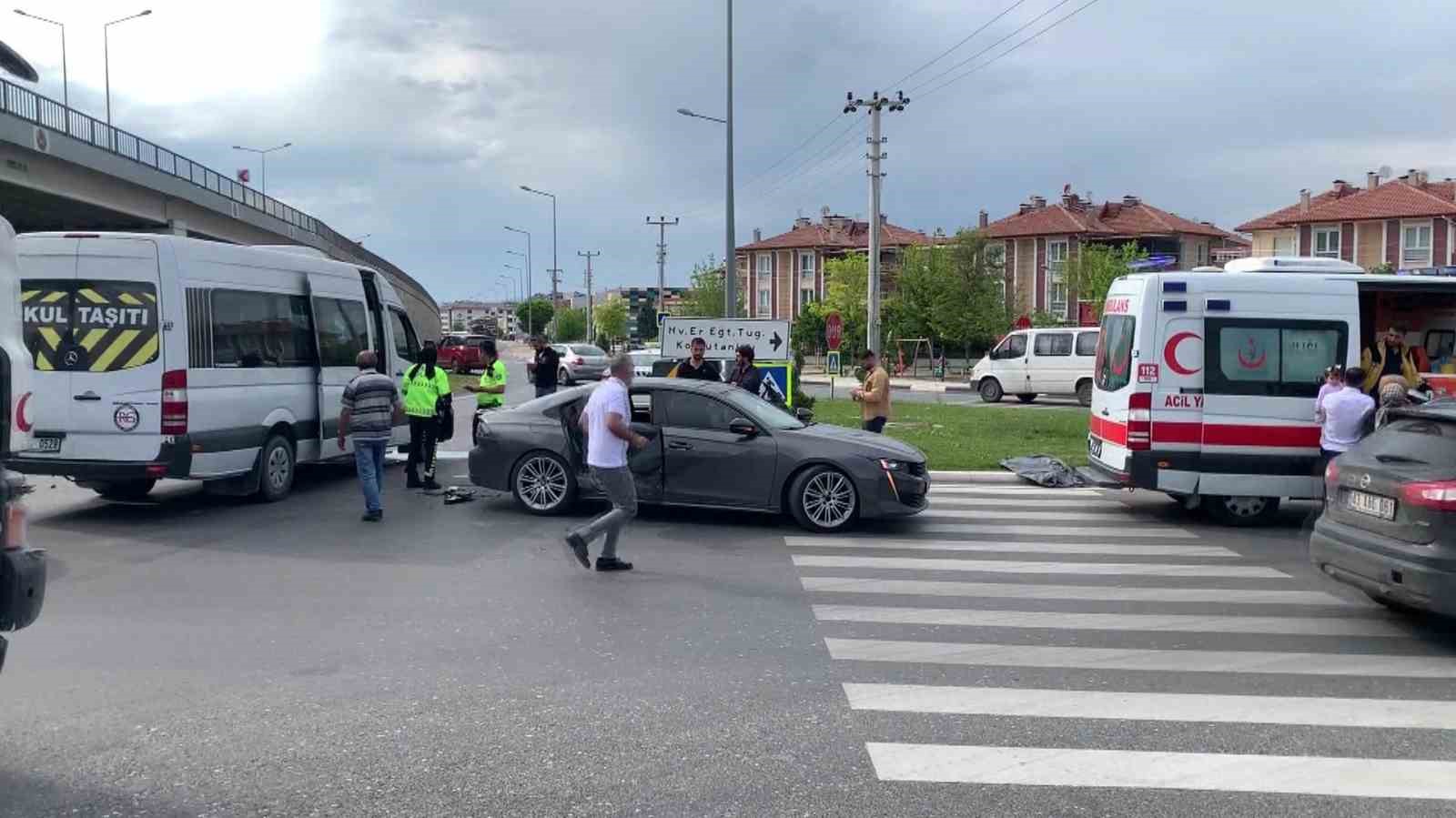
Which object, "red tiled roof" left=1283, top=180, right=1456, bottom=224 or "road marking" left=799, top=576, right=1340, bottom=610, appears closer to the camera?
"road marking" left=799, top=576, right=1340, bottom=610

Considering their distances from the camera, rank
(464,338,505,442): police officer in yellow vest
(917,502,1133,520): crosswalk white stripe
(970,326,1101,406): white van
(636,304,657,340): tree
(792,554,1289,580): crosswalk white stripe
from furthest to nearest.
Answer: (636,304,657,340): tree
(970,326,1101,406): white van
(464,338,505,442): police officer in yellow vest
(917,502,1133,520): crosswalk white stripe
(792,554,1289,580): crosswalk white stripe

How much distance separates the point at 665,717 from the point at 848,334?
64385 mm

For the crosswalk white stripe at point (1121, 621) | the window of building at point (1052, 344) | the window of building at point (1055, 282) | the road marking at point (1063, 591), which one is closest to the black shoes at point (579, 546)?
the road marking at point (1063, 591)

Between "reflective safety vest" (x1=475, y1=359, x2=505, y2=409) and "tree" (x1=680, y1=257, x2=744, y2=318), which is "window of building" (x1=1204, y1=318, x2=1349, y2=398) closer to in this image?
"reflective safety vest" (x1=475, y1=359, x2=505, y2=409)

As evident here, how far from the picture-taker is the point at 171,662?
21.0 feet

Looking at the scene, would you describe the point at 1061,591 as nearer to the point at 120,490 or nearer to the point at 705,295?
the point at 120,490

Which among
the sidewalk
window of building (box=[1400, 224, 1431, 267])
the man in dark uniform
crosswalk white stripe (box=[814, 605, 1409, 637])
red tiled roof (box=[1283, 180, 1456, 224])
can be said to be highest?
red tiled roof (box=[1283, 180, 1456, 224])

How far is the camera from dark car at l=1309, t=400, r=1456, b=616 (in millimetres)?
6691

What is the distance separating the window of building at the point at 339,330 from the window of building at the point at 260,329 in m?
0.27

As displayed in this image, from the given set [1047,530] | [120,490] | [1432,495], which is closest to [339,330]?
[120,490]

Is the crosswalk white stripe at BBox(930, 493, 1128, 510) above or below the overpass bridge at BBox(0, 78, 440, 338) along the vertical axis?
below

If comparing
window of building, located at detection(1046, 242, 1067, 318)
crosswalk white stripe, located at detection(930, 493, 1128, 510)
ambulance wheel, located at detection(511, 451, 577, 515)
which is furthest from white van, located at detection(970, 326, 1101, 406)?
window of building, located at detection(1046, 242, 1067, 318)

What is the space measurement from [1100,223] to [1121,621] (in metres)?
75.1

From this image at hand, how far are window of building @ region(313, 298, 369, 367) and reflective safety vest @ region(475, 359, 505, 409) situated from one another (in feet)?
5.72
